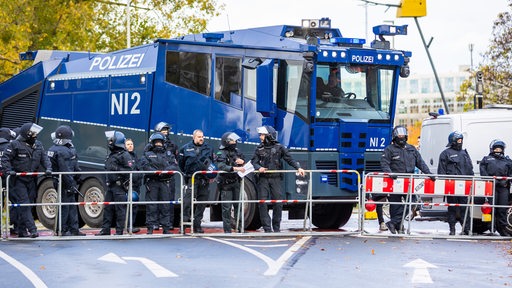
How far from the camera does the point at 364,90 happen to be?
853 inches

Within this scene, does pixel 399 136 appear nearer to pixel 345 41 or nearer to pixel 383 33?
pixel 345 41

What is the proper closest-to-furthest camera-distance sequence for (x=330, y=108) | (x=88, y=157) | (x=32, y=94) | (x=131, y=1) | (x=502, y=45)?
(x=330, y=108), (x=88, y=157), (x=32, y=94), (x=131, y=1), (x=502, y=45)

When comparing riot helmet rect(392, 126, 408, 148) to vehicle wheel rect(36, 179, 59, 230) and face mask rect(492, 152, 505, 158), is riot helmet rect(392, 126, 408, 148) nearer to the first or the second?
face mask rect(492, 152, 505, 158)

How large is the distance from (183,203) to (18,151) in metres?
3.06

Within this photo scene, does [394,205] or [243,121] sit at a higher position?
[243,121]

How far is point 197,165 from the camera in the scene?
67.6 ft

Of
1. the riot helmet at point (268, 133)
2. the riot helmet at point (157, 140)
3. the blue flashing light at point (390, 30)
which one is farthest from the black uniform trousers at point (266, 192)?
the blue flashing light at point (390, 30)

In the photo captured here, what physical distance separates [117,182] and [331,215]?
4845mm

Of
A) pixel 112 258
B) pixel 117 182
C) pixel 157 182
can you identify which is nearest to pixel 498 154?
pixel 157 182

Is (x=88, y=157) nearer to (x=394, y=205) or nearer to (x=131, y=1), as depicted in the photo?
(x=394, y=205)

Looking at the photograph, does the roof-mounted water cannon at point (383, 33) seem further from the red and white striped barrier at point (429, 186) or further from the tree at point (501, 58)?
the tree at point (501, 58)

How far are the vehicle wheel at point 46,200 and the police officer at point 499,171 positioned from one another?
8.52m

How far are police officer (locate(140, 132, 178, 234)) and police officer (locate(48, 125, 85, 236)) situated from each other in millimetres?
1275

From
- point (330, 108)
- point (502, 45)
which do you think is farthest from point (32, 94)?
point (502, 45)
